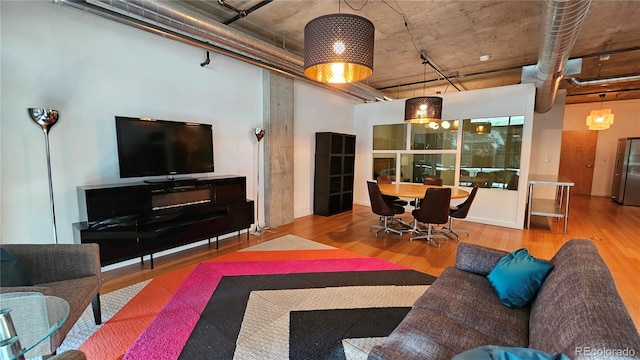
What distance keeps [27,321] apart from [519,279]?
278cm

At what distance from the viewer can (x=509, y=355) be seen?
2.55 ft

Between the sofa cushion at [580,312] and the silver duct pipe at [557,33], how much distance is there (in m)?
1.88

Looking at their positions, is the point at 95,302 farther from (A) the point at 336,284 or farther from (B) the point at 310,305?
(A) the point at 336,284

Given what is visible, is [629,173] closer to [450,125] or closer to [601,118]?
[601,118]

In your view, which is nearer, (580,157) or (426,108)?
(426,108)

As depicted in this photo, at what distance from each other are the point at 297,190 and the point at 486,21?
4.10m

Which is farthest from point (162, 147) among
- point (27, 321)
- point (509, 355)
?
point (509, 355)

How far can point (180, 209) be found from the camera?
3412 millimetres

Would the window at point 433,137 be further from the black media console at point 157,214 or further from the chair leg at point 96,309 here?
the chair leg at point 96,309

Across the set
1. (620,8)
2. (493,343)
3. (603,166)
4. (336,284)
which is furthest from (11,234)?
(603,166)

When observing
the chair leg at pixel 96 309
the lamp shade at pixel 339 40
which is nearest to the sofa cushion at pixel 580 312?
the lamp shade at pixel 339 40

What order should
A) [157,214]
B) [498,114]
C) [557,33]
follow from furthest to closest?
[498,114] < [157,214] < [557,33]

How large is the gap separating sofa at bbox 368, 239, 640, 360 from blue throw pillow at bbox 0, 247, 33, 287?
2.30m

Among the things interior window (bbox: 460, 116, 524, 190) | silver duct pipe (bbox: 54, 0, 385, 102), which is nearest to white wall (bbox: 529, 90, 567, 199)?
interior window (bbox: 460, 116, 524, 190)
